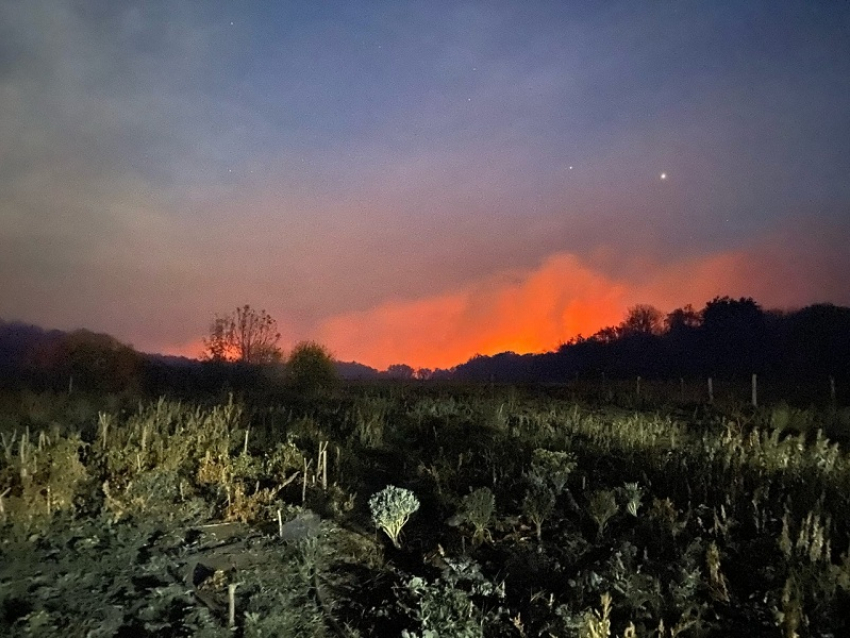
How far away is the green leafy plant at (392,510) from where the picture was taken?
281 inches

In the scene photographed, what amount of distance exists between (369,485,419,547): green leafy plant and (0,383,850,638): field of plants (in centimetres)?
2

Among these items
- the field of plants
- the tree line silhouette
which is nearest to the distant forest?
the tree line silhouette

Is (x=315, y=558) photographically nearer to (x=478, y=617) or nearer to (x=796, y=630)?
(x=478, y=617)

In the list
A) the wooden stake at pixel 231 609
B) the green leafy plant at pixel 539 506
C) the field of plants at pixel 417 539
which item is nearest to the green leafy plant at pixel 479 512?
the field of plants at pixel 417 539

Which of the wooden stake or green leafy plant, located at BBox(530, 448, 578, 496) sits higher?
green leafy plant, located at BBox(530, 448, 578, 496)

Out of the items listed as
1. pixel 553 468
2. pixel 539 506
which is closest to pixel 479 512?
pixel 539 506

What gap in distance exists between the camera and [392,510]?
23.5 feet

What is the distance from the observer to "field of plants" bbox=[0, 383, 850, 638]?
17.0 ft

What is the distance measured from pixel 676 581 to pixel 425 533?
286 centimetres

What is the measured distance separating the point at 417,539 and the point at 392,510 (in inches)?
17.6

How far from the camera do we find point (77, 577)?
5621 millimetres

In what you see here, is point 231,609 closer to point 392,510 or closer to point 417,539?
point 392,510

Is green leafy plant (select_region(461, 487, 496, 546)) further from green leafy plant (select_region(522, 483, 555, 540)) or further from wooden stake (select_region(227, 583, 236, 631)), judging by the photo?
wooden stake (select_region(227, 583, 236, 631))

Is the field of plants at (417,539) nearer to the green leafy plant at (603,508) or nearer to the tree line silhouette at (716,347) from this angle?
the green leafy plant at (603,508)
